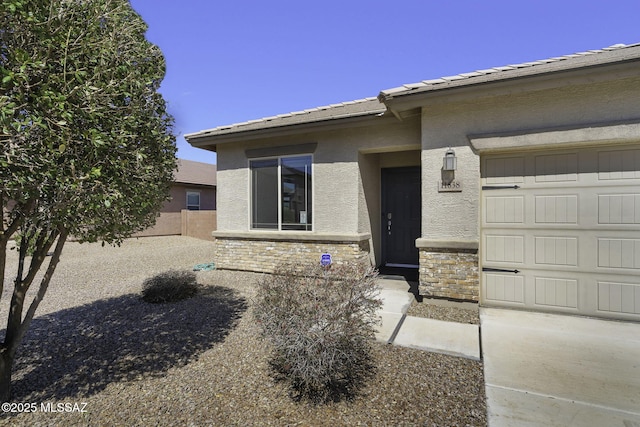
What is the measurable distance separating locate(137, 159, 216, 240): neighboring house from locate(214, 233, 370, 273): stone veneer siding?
9133 mm

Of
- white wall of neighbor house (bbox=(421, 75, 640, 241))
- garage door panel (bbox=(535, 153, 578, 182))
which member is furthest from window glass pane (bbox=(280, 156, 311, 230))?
garage door panel (bbox=(535, 153, 578, 182))

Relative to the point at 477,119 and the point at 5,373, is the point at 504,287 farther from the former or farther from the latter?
the point at 5,373

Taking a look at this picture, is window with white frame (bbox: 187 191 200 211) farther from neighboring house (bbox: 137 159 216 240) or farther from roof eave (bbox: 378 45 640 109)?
roof eave (bbox: 378 45 640 109)

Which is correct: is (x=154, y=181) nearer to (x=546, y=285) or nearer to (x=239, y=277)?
(x=239, y=277)

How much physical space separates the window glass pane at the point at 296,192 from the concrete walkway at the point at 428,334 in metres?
3.13

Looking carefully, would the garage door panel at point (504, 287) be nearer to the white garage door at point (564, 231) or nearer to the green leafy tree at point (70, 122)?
the white garage door at point (564, 231)

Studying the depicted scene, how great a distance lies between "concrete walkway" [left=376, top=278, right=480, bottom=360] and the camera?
3.77 m

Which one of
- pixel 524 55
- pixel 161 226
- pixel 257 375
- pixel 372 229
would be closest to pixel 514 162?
pixel 524 55

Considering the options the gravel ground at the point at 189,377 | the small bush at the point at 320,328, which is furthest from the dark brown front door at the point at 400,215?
the small bush at the point at 320,328

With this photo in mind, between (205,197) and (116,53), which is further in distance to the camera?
(205,197)

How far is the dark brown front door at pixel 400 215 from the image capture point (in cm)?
784

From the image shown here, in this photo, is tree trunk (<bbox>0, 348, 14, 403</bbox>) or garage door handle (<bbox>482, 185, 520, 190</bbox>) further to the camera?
garage door handle (<bbox>482, 185, 520, 190</bbox>)

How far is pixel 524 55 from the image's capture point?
6012 millimetres

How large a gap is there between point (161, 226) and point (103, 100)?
16.3 m
